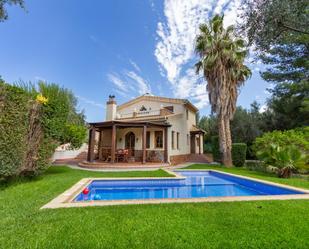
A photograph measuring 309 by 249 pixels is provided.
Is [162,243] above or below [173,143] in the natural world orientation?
below

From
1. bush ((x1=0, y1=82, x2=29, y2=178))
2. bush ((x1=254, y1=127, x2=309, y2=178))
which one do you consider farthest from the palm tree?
bush ((x1=0, y1=82, x2=29, y2=178))

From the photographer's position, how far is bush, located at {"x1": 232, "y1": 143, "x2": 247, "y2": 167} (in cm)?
1834

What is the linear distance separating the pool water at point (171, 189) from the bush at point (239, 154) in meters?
7.79

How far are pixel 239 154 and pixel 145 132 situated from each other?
10.1 m

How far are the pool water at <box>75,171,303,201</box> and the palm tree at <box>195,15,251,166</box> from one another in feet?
24.7

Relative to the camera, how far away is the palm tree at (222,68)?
17.2 m

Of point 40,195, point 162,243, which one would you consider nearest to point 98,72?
point 40,195

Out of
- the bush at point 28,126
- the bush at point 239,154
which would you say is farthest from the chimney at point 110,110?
the bush at point 239,154

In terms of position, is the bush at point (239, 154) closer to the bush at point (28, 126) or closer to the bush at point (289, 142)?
the bush at point (289, 142)

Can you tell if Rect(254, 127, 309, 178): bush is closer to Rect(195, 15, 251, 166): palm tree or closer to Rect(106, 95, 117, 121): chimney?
Rect(195, 15, 251, 166): palm tree

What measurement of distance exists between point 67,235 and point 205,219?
10.7 ft

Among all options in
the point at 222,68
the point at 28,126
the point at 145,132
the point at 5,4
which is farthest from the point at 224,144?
the point at 5,4

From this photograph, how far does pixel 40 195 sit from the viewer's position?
6660 millimetres

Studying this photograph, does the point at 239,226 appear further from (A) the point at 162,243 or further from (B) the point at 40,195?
(B) the point at 40,195
